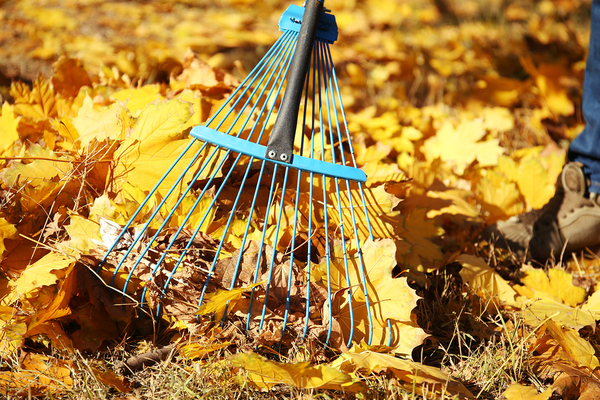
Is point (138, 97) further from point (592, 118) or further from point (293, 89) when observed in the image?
point (592, 118)

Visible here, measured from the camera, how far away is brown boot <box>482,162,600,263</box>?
5.43 ft

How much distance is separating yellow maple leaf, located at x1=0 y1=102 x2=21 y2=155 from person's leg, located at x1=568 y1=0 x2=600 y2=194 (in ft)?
6.87

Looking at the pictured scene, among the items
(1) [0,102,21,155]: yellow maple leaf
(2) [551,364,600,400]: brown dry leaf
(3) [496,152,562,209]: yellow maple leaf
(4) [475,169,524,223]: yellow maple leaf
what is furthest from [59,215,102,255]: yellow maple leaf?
(3) [496,152,562,209]: yellow maple leaf

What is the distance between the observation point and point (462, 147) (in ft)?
6.87

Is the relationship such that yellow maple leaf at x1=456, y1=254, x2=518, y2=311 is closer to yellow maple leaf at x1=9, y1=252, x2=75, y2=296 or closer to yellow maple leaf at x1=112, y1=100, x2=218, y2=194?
yellow maple leaf at x1=112, y1=100, x2=218, y2=194

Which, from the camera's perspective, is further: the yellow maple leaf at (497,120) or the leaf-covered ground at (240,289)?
the yellow maple leaf at (497,120)

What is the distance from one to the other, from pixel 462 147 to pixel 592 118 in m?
0.54

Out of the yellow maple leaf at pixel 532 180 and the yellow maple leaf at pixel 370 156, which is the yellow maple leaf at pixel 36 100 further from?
the yellow maple leaf at pixel 532 180

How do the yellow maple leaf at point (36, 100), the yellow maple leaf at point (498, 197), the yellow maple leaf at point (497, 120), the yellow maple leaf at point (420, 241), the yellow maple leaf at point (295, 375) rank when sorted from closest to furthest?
the yellow maple leaf at point (295, 375) < the yellow maple leaf at point (420, 241) < the yellow maple leaf at point (36, 100) < the yellow maple leaf at point (498, 197) < the yellow maple leaf at point (497, 120)

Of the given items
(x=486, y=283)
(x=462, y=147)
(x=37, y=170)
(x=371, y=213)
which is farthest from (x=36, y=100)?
(x=462, y=147)

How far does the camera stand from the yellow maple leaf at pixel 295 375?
34.3 inches

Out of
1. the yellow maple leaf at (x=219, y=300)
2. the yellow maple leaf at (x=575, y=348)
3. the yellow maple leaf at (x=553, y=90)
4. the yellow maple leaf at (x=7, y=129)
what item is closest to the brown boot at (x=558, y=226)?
the yellow maple leaf at (x=575, y=348)

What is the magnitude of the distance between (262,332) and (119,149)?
2.13 feet

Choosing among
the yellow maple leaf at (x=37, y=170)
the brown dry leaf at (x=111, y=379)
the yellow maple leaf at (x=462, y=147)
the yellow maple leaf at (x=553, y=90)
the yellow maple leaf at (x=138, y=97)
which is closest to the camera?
the brown dry leaf at (x=111, y=379)
